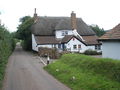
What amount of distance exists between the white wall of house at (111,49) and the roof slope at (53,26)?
1692 inches

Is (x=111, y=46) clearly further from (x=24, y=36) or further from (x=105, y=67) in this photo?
(x=24, y=36)

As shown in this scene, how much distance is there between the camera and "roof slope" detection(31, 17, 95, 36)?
6291 centimetres

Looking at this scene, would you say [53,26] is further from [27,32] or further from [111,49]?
[111,49]

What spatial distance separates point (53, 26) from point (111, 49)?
47.8 metres

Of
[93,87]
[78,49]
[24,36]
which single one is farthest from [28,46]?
[93,87]

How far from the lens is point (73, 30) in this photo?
62031 millimetres

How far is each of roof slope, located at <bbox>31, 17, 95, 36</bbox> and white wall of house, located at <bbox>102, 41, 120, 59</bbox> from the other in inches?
1692

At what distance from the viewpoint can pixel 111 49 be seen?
18.6 m

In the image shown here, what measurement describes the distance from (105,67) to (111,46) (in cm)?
171

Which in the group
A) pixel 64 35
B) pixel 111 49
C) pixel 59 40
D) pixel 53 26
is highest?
pixel 53 26

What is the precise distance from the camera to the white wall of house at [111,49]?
59.1ft

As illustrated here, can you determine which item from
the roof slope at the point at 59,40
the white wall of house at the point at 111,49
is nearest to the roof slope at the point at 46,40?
the roof slope at the point at 59,40

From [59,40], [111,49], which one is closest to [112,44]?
[111,49]

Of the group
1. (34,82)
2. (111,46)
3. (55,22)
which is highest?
(55,22)
